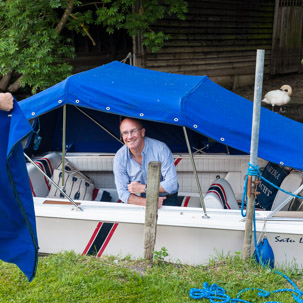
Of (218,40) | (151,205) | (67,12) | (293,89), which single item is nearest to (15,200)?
(151,205)

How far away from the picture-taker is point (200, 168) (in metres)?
6.33

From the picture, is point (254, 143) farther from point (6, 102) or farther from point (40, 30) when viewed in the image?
point (40, 30)

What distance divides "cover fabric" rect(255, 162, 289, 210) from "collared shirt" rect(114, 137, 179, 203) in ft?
3.93

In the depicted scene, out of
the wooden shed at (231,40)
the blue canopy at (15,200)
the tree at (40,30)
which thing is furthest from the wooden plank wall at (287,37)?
the blue canopy at (15,200)

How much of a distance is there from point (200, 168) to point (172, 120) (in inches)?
83.6

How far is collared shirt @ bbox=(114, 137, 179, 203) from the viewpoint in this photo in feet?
16.4

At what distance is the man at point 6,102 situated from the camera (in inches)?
131

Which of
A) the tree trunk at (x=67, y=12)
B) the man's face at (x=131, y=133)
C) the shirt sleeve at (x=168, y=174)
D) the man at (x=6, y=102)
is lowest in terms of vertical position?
the shirt sleeve at (x=168, y=174)

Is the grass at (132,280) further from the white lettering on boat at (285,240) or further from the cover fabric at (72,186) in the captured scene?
the cover fabric at (72,186)

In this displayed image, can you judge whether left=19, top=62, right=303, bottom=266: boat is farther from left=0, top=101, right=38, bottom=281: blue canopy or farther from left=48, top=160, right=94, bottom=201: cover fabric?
left=0, top=101, right=38, bottom=281: blue canopy

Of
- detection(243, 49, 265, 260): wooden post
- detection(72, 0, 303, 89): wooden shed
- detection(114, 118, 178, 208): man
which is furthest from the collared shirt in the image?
detection(72, 0, 303, 89): wooden shed

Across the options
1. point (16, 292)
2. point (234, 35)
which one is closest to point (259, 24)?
point (234, 35)

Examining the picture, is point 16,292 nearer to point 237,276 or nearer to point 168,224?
point 168,224

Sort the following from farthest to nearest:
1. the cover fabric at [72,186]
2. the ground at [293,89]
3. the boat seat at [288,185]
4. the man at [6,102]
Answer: the ground at [293,89], the cover fabric at [72,186], the boat seat at [288,185], the man at [6,102]
